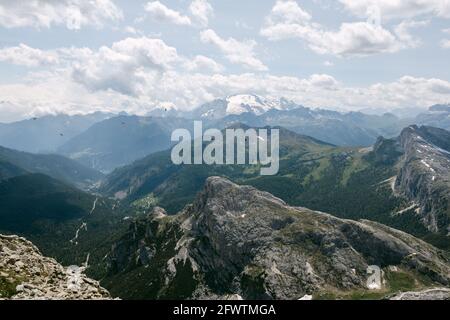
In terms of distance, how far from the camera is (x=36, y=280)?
7262 centimetres

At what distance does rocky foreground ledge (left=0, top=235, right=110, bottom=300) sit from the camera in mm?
63000

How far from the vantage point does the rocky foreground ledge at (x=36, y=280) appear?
63.0 metres
